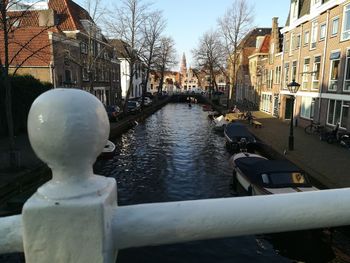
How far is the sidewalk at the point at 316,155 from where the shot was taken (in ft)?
37.7

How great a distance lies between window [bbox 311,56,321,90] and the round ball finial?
25.2 metres

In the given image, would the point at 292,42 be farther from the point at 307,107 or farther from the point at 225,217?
the point at 225,217

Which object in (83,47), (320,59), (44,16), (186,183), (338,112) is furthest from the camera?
(83,47)

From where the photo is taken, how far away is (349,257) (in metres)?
7.75

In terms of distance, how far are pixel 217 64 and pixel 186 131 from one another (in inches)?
935

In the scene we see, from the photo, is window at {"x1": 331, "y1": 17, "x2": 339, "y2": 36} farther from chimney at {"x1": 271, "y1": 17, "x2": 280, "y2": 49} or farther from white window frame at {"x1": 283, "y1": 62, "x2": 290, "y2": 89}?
chimney at {"x1": 271, "y1": 17, "x2": 280, "y2": 49}

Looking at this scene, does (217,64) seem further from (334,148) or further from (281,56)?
(334,148)

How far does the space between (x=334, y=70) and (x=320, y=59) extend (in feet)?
7.06

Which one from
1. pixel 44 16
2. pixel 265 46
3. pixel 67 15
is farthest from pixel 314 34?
pixel 67 15

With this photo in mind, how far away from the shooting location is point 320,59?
2289 centimetres

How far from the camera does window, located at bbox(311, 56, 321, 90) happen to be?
23.2m

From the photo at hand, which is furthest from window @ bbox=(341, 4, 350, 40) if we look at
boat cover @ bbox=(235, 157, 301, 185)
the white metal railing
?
the white metal railing

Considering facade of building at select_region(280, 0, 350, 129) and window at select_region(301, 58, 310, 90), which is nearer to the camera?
facade of building at select_region(280, 0, 350, 129)

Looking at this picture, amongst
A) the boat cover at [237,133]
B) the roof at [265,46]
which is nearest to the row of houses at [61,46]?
the boat cover at [237,133]
